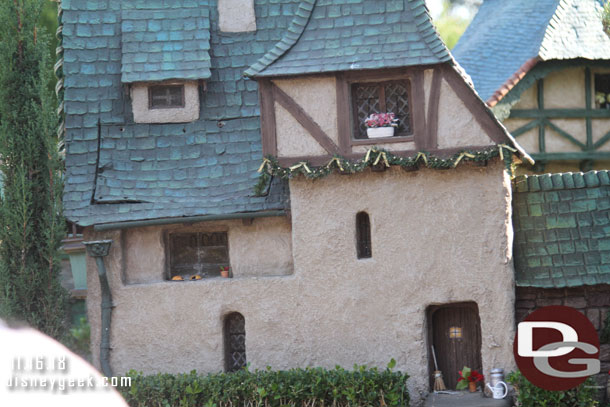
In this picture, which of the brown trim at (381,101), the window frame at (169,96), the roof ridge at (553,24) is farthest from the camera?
the roof ridge at (553,24)

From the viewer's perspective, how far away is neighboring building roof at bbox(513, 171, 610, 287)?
16031mm

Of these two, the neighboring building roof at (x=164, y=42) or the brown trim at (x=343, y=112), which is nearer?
the brown trim at (x=343, y=112)

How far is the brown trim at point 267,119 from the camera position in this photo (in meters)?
16.5

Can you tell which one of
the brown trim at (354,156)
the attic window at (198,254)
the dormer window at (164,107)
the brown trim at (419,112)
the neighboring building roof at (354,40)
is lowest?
the attic window at (198,254)

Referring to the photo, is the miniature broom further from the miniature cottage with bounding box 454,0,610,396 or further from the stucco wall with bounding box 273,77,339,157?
the stucco wall with bounding box 273,77,339,157

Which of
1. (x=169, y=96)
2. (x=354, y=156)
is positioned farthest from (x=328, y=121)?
(x=169, y=96)

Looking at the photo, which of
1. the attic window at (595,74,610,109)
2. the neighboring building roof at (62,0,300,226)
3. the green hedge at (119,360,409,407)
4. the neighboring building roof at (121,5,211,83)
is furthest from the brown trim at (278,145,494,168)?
the attic window at (595,74,610,109)

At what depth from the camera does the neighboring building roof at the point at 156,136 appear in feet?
56.2

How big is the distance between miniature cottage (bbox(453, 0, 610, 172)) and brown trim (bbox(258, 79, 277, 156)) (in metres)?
4.83

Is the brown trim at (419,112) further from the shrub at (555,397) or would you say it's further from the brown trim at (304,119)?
the shrub at (555,397)

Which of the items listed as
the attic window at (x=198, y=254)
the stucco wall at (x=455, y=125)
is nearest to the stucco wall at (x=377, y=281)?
the stucco wall at (x=455, y=125)

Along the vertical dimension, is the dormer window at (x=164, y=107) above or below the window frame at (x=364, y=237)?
above

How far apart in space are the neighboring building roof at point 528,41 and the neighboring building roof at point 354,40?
11.7 ft

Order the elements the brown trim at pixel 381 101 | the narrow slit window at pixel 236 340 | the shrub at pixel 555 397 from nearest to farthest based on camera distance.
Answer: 1. the shrub at pixel 555 397
2. the brown trim at pixel 381 101
3. the narrow slit window at pixel 236 340
